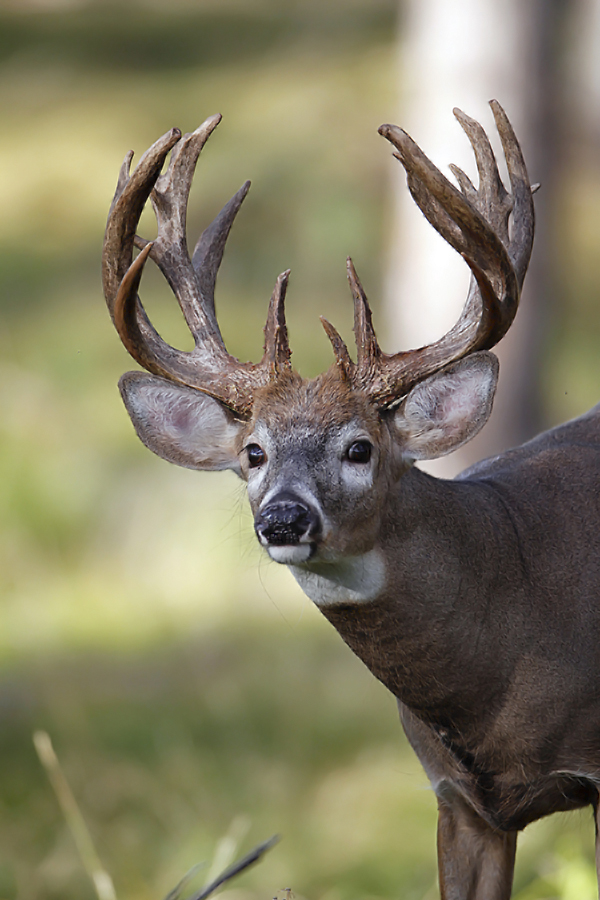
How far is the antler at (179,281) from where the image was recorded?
11.6ft

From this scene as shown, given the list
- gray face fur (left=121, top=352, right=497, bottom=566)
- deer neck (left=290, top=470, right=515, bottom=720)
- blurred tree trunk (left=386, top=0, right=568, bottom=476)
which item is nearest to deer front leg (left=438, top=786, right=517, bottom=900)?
deer neck (left=290, top=470, right=515, bottom=720)

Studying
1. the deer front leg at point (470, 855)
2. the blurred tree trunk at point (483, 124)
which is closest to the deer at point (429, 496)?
the deer front leg at point (470, 855)

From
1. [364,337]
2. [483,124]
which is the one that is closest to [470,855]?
[364,337]

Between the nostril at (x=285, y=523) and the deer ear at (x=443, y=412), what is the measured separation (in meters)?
0.48

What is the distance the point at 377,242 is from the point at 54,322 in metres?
2.92

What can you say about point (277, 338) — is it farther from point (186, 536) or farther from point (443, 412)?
point (186, 536)

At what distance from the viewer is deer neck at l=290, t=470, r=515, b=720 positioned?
3.45 metres

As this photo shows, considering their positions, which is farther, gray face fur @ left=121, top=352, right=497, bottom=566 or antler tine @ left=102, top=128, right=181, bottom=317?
antler tine @ left=102, top=128, right=181, bottom=317

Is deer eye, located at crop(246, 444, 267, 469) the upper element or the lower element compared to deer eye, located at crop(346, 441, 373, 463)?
upper

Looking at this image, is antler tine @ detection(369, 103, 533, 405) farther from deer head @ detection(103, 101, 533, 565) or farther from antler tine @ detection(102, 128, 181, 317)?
antler tine @ detection(102, 128, 181, 317)

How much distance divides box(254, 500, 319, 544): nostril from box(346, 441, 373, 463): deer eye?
0.25 metres

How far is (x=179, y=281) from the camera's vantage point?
3.85 metres

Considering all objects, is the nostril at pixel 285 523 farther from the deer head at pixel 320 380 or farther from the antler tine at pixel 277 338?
the antler tine at pixel 277 338

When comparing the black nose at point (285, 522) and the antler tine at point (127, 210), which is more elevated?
the antler tine at point (127, 210)
